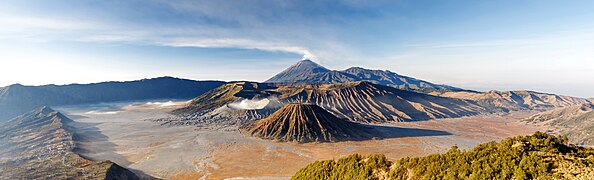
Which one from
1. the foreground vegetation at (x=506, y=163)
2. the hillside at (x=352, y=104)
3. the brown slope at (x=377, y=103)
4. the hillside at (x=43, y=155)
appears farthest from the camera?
the brown slope at (x=377, y=103)

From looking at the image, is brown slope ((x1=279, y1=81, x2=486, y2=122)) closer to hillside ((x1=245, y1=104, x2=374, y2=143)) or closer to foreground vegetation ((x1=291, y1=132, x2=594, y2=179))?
hillside ((x1=245, y1=104, x2=374, y2=143))

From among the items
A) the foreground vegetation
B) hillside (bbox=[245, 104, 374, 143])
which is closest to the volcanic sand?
hillside (bbox=[245, 104, 374, 143])

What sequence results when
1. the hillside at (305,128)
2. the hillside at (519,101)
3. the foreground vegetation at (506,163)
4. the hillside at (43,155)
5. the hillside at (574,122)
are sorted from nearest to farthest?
the foreground vegetation at (506,163) < the hillside at (43,155) < the hillside at (574,122) < the hillside at (305,128) < the hillside at (519,101)

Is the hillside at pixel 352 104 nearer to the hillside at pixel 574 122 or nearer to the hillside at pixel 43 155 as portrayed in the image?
the hillside at pixel 574 122

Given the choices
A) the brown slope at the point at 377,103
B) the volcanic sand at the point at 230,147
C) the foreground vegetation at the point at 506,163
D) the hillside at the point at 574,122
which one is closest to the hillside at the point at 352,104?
the brown slope at the point at 377,103

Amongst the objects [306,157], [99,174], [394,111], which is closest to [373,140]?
[306,157]

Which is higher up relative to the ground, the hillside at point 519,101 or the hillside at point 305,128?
the hillside at point 519,101

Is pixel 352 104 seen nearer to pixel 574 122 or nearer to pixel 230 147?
pixel 230 147
